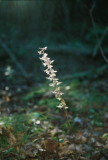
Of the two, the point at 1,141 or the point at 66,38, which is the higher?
the point at 66,38

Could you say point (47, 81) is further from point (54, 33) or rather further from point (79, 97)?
point (54, 33)

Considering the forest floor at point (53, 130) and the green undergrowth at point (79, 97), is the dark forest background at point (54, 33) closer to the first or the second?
the green undergrowth at point (79, 97)

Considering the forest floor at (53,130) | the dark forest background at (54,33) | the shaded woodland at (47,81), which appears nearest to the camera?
the forest floor at (53,130)

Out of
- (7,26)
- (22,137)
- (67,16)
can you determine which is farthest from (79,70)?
(22,137)

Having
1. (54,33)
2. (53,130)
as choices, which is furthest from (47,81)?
(54,33)

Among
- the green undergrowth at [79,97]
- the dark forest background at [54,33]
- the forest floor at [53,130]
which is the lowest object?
the forest floor at [53,130]

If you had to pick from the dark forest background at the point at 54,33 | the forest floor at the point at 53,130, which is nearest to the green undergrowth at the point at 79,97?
the forest floor at the point at 53,130

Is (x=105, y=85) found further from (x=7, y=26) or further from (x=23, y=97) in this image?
(x=7, y=26)

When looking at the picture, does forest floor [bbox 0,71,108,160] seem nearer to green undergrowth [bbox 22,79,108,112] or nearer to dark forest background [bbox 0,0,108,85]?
green undergrowth [bbox 22,79,108,112]
